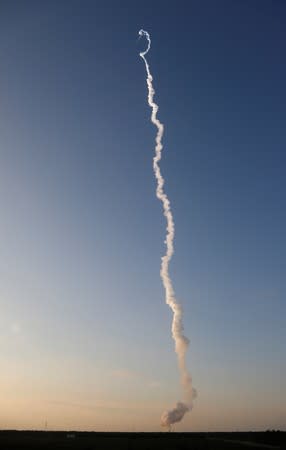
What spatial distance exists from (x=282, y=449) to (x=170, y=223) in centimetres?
5153

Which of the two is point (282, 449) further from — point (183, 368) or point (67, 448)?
point (67, 448)

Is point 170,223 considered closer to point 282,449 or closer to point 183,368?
point 183,368

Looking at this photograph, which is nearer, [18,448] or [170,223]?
[170,223]

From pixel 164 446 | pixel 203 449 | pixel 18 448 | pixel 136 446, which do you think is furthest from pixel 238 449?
pixel 18 448

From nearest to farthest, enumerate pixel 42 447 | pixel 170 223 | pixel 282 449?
pixel 170 223 < pixel 282 449 < pixel 42 447

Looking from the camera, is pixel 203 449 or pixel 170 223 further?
pixel 203 449

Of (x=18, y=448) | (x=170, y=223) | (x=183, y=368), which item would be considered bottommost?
(x=18, y=448)

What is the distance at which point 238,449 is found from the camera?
87.6 meters

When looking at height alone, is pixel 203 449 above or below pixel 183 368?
below

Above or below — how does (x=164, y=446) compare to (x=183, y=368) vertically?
below

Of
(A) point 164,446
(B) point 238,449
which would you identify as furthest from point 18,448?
(B) point 238,449

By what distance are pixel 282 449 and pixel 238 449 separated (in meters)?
8.61

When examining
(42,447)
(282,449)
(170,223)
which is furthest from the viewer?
(42,447)

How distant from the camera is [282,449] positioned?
8656 centimetres
